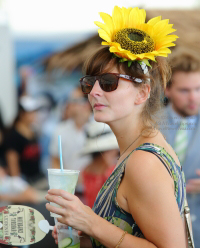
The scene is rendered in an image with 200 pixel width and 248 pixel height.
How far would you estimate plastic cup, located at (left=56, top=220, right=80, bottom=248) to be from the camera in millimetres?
1609

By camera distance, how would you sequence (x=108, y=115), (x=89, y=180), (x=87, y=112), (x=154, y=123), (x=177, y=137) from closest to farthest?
(x=108, y=115), (x=154, y=123), (x=177, y=137), (x=89, y=180), (x=87, y=112)

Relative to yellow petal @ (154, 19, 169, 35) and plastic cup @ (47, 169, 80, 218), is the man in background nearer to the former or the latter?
yellow petal @ (154, 19, 169, 35)

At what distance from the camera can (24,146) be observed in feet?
18.4

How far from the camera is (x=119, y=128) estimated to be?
1.72m

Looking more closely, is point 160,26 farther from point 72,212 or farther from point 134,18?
point 72,212

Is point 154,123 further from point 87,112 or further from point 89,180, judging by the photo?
point 87,112

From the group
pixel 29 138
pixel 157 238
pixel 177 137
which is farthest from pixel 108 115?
pixel 29 138

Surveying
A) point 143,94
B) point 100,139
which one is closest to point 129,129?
point 143,94

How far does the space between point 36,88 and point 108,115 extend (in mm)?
4322

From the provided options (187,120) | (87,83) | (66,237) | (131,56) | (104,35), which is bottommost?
(66,237)

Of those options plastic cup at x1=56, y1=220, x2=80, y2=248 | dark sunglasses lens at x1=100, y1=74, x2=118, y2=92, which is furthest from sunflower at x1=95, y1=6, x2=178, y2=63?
plastic cup at x1=56, y1=220, x2=80, y2=248

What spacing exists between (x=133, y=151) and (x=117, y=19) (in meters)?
0.69

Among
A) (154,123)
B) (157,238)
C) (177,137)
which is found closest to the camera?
(157,238)

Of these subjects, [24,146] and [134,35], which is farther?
[24,146]
